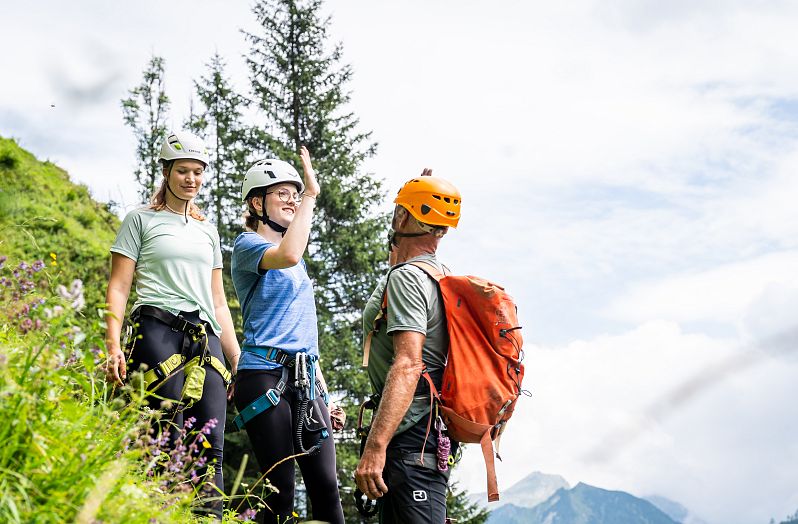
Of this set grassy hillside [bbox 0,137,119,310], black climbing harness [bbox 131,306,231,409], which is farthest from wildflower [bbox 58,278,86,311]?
grassy hillside [bbox 0,137,119,310]

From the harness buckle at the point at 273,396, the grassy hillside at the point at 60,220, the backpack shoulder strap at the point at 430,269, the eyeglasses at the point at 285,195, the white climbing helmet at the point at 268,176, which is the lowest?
the harness buckle at the point at 273,396

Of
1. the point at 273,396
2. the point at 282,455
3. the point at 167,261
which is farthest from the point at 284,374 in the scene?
the point at 167,261

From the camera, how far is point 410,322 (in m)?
4.16

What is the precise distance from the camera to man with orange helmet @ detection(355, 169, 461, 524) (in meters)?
4.07

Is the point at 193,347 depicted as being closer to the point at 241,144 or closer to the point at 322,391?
the point at 322,391

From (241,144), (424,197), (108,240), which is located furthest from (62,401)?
(241,144)

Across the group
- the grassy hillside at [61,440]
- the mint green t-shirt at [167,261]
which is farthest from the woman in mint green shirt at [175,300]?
the grassy hillside at [61,440]

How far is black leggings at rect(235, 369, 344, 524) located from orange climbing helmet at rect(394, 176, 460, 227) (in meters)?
1.44

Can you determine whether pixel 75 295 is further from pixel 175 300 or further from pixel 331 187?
pixel 331 187

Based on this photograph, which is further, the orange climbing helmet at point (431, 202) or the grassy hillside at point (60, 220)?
the grassy hillside at point (60, 220)

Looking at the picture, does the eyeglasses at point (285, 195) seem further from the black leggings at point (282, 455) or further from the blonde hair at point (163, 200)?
the black leggings at point (282, 455)

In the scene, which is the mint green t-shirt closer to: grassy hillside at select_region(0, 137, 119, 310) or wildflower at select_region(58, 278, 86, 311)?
wildflower at select_region(58, 278, 86, 311)

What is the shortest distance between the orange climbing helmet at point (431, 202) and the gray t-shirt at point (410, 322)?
233mm

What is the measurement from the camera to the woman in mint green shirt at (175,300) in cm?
482
